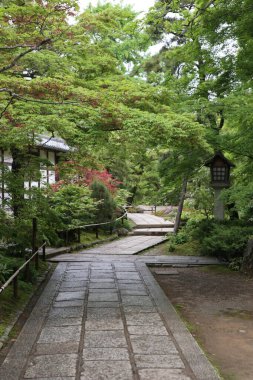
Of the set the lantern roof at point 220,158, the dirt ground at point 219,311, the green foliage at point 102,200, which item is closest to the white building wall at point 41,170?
the green foliage at point 102,200

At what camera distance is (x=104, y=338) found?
200 inches

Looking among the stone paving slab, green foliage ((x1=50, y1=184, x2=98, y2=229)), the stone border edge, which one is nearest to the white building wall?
green foliage ((x1=50, y1=184, x2=98, y2=229))

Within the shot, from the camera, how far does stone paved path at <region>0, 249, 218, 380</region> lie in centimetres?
405

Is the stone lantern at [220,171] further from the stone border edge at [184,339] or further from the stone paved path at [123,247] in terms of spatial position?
the stone border edge at [184,339]

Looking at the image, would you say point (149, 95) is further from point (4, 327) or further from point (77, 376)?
point (77, 376)

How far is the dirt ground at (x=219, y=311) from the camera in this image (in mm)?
4715

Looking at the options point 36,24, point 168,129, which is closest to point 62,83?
point 36,24

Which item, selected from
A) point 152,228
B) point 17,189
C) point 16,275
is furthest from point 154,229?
point 16,275

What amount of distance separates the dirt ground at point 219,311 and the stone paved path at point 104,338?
289 millimetres

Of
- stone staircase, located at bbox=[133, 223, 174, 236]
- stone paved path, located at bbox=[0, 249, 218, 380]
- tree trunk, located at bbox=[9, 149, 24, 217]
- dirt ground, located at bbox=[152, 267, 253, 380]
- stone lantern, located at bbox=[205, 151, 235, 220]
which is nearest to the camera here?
stone paved path, located at bbox=[0, 249, 218, 380]

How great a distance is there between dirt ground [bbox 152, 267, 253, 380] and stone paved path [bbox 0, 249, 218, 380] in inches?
11.4

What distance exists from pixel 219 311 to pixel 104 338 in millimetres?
2722

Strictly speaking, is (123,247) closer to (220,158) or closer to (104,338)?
(220,158)

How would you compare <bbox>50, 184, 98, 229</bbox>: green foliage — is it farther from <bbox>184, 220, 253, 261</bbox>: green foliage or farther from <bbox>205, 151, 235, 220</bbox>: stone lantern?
<bbox>205, 151, 235, 220</bbox>: stone lantern
